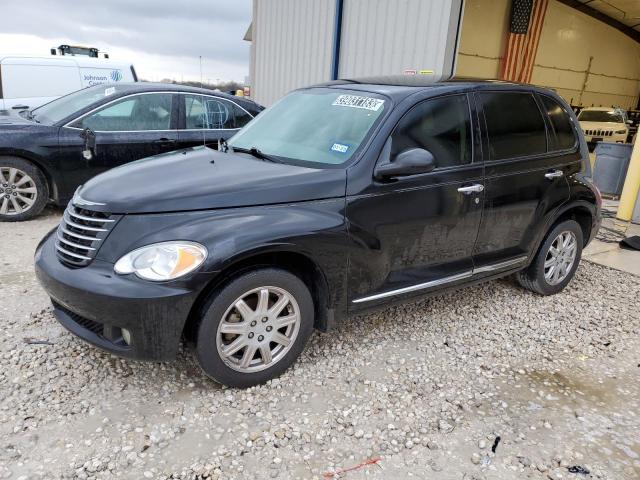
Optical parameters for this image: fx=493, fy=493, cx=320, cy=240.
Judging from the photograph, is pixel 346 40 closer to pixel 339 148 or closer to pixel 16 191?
pixel 16 191

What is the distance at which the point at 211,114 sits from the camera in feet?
21.3

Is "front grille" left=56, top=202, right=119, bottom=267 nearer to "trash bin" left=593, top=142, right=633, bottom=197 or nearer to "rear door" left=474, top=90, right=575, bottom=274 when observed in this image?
"rear door" left=474, top=90, right=575, bottom=274

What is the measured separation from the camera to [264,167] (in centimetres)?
300

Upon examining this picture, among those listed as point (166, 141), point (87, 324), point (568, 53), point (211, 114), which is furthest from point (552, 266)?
point (568, 53)

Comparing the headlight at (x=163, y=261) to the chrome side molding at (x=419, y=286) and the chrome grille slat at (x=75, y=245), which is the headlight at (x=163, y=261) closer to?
the chrome grille slat at (x=75, y=245)

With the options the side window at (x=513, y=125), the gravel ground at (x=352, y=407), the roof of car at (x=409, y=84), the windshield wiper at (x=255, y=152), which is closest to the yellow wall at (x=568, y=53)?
the side window at (x=513, y=125)

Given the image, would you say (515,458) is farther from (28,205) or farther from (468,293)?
(28,205)

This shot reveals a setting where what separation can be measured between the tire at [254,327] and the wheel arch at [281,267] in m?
0.04

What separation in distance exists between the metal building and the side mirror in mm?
5569

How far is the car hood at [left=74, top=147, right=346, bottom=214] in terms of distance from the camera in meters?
2.60

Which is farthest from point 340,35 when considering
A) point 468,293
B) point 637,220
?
point 468,293

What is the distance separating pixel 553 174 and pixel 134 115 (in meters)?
4.81

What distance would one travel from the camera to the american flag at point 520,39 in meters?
20.0

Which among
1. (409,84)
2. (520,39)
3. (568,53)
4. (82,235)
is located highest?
(520,39)
